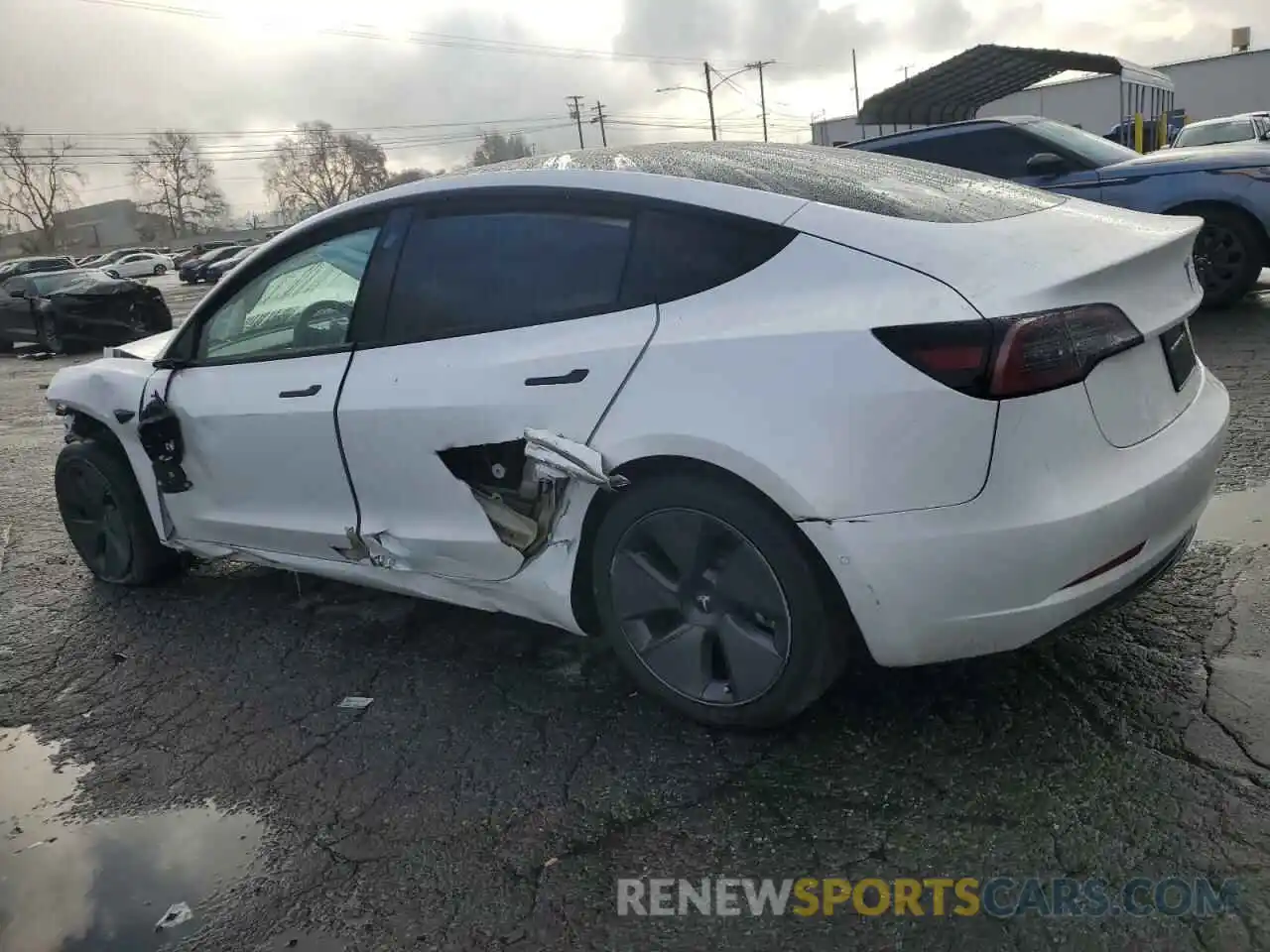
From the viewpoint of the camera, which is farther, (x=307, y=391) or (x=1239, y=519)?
(x=1239, y=519)

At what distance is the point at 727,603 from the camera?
2.73 m

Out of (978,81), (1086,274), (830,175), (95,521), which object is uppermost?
(978,81)

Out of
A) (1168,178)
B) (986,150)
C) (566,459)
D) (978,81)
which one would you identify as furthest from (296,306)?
(978,81)

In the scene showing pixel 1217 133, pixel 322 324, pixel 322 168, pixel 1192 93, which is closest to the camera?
pixel 322 324

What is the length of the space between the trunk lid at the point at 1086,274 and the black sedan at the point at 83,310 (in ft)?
55.8

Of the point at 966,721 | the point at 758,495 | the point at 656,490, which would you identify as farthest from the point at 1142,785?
the point at 656,490

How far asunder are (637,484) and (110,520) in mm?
3002

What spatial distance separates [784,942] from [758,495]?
3.34ft

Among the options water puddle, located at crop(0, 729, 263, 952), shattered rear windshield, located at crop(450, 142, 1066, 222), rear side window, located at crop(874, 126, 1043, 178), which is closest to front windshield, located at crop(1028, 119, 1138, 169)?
rear side window, located at crop(874, 126, 1043, 178)

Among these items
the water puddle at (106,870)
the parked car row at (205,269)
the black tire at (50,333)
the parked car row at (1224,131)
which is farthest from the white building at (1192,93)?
the water puddle at (106,870)

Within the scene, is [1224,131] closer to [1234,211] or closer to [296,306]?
[1234,211]

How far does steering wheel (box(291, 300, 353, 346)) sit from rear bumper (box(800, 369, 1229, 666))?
6.09ft

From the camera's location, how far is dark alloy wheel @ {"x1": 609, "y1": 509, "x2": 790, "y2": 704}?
2.66 m

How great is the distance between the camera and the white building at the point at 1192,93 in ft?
148
